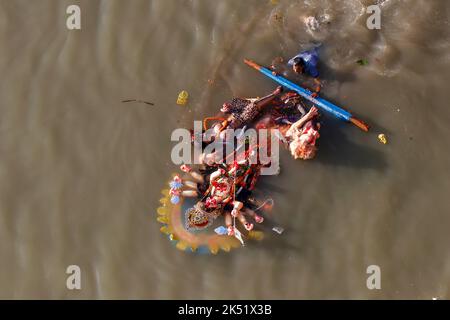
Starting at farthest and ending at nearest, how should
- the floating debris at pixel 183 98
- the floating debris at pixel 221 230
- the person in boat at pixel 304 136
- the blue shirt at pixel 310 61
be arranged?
the floating debris at pixel 183 98 → the blue shirt at pixel 310 61 → the floating debris at pixel 221 230 → the person in boat at pixel 304 136

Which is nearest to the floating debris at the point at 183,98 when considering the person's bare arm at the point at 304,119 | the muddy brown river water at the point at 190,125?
the muddy brown river water at the point at 190,125

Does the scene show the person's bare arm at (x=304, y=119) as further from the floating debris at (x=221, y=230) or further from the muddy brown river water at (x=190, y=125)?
the floating debris at (x=221, y=230)

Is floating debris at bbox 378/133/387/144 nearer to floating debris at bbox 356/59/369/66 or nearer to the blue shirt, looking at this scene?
floating debris at bbox 356/59/369/66

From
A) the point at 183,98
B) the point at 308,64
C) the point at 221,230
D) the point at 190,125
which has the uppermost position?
the point at 308,64

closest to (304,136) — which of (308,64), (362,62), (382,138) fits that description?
(308,64)

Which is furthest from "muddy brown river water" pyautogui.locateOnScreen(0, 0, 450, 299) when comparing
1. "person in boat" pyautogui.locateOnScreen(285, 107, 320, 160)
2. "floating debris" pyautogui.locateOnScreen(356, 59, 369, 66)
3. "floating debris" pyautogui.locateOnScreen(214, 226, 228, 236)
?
"floating debris" pyautogui.locateOnScreen(214, 226, 228, 236)

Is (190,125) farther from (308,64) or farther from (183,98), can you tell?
(308,64)

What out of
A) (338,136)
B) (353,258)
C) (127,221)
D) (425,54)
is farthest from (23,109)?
→ (425,54)
